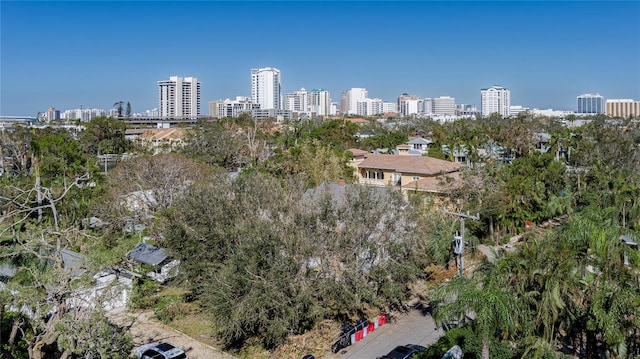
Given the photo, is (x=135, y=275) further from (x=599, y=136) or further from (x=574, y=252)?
(x=599, y=136)

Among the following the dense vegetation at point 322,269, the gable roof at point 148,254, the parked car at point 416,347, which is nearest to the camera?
the dense vegetation at point 322,269

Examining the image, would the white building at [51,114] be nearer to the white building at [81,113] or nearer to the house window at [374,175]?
the white building at [81,113]

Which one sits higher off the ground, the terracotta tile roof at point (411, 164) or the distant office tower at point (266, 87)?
the distant office tower at point (266, 87)

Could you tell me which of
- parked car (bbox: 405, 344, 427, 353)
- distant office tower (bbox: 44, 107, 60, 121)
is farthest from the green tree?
distant office tower (bbox: 44, 107, 60, 121)

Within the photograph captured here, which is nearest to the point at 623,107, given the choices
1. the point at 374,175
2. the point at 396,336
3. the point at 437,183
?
the point at 374,175

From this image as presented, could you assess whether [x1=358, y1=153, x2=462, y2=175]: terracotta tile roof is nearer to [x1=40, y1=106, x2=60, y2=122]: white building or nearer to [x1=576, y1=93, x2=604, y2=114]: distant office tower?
[x1=40, y1=106, x2=60, y2=122]: white building

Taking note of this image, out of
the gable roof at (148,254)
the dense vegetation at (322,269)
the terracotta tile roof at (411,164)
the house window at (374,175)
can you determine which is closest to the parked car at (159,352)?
the dense vegetation at (322,269)
